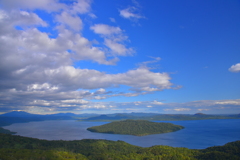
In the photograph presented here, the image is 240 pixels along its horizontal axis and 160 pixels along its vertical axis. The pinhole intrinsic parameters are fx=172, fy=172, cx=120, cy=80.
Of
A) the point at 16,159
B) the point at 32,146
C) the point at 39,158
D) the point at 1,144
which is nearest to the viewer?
the point at 16,159

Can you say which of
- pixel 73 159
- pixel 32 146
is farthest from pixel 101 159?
pixel 32 146

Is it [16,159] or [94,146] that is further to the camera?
[94,146]

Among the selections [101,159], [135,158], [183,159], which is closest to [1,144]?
[101,159]

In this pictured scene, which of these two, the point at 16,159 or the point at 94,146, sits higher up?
the point at 16,159

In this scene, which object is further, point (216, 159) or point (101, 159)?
point (101, 159)

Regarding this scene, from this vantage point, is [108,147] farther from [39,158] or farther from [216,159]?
[216,159]

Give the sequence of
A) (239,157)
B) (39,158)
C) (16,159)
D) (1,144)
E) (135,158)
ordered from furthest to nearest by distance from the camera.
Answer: (1,144)
(135,158)
(239,157)
(39,158)
(16,159)

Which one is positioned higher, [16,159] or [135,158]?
[16,159]

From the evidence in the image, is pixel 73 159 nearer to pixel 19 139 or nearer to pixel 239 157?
pixel 19 139

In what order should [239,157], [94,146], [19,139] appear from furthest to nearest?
[94,146] → [19,139] → [239,157]

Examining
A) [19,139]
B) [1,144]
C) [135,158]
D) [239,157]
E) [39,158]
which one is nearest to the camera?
[39,158]
